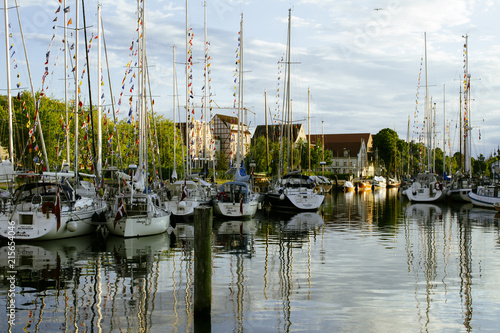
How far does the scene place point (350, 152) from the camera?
147000 mm

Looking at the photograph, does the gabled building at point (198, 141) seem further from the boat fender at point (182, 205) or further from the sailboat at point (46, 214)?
the sailboat at point (46, 214)

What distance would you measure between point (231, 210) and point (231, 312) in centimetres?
2336

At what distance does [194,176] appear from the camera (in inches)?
1588

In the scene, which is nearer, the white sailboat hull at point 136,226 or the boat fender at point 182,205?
the white sailboat hull at point 136,226

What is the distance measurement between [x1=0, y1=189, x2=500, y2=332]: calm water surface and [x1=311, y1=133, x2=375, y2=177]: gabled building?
118 metres

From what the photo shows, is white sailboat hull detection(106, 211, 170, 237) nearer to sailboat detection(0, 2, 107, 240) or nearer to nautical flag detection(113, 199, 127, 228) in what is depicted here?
nautical flag detection(113, 199, 127, 228)

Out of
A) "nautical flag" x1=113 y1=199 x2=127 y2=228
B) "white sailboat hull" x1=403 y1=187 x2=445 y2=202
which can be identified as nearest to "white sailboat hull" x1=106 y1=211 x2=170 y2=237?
"nautical flag" x1=113 y1=199 x2=127 y2=228

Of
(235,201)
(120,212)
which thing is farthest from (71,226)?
(235,201)

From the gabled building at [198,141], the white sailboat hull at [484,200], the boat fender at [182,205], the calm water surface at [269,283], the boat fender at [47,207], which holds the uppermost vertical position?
the gabled building at [198,141]

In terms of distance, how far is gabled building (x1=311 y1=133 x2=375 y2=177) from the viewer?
478 ft

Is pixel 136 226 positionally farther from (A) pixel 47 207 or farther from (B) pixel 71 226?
(A) pixel 47 207

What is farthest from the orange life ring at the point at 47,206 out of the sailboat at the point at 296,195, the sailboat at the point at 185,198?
the sailboat at the point at 296,195

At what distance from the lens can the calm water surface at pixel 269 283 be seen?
41.0 feet

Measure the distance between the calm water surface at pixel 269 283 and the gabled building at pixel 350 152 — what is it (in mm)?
117533
